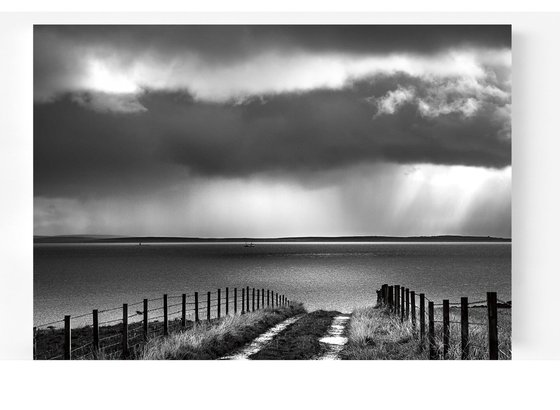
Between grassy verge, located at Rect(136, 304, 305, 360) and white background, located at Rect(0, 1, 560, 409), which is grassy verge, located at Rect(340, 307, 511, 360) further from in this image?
grassy verge, located at Rect(136, 304, 305, 360)

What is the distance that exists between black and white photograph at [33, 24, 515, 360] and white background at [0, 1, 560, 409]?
0.81ft

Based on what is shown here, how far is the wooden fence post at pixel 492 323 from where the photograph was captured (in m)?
6.70

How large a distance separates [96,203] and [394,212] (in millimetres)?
4384

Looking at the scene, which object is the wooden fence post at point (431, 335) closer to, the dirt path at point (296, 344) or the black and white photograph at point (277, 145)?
the black and white photograph at point (277, 145)

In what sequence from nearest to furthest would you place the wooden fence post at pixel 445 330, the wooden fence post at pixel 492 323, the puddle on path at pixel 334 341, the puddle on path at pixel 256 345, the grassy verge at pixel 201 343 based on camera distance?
1. the wooden fence post at pixel 492 323
2. the wooden fence post at pixel 445 330
3. the grassy verge at pixel 201 343
4. the puddle on path at pixel 256 345
5. the puddle on path at pixel 334 341

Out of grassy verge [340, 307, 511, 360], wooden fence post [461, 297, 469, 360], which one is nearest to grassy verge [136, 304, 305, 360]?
grassy verge [340, 307, 511, 360]

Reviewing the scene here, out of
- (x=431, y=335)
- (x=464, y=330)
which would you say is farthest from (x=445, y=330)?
(x=431, y=335)

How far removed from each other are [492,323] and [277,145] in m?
4.18

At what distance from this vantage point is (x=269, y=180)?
985 cm

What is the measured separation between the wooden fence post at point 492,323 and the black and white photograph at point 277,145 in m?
0.39
